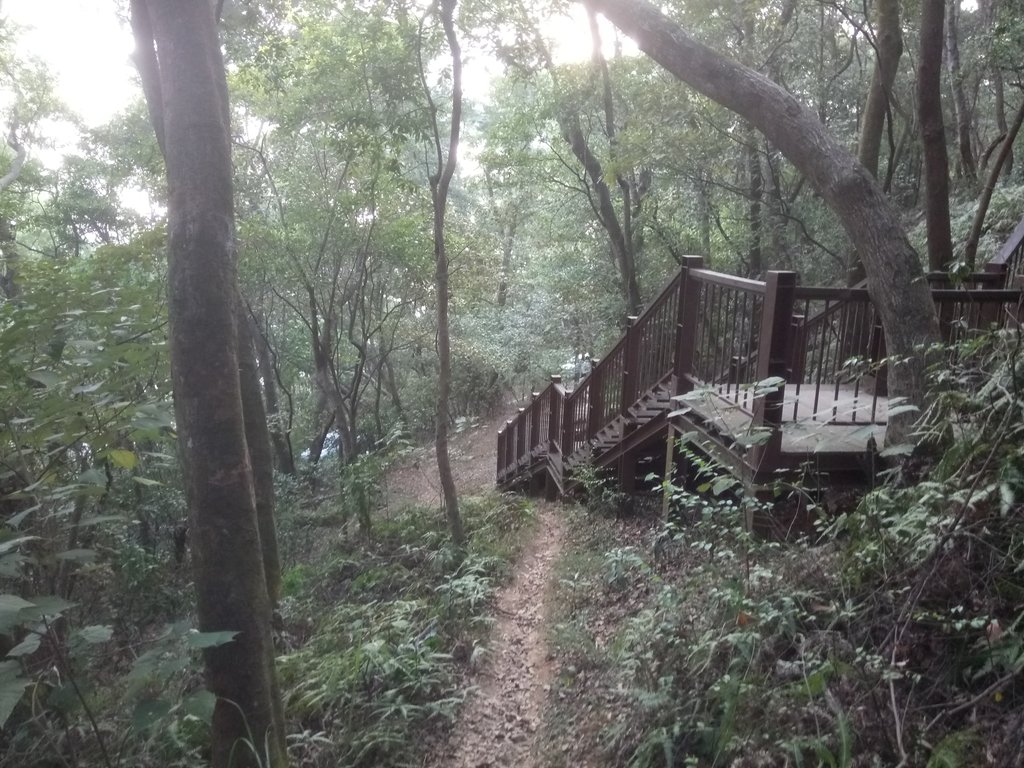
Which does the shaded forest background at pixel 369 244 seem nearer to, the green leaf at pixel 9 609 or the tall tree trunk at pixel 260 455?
the green leaf at pixel 9 609

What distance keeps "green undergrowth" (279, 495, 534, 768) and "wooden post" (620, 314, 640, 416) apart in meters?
2.13

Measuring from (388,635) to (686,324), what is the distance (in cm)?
370

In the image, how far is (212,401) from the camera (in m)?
3.11

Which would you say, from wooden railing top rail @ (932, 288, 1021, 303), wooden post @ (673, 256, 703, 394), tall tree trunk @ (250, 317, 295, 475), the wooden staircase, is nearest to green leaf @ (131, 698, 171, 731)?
the wooden staircase

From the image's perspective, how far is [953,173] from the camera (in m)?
14.4

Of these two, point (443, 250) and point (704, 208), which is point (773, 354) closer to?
point (443, 250)

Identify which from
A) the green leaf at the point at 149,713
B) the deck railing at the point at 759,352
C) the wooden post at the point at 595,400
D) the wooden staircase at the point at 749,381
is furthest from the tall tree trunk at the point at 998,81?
the green leaf at the point at 149,713

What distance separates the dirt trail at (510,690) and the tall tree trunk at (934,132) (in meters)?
5.24

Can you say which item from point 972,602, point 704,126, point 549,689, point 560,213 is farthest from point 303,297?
point 972,602

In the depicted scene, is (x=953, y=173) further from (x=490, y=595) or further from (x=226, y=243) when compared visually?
(x=226, y=243)

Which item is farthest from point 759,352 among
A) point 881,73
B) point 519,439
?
point 519,439

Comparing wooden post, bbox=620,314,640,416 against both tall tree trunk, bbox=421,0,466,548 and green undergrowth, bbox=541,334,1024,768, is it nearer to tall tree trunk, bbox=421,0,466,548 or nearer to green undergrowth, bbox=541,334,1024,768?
tall tree trunk, bbox=421,0,466,548

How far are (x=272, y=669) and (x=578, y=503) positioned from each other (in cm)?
616

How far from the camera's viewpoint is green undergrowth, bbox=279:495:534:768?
14.7 ft
